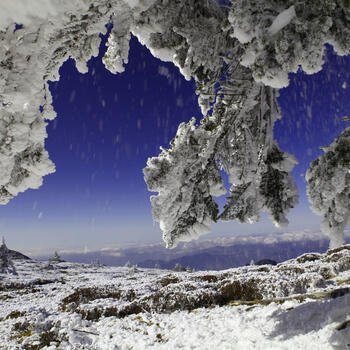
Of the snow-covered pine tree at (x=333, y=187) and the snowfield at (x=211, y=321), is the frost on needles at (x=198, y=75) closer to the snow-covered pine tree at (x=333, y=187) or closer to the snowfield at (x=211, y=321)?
the snow-covered pine tree at (x=333, y=187)

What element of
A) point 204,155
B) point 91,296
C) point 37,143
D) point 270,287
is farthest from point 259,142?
point 91,296

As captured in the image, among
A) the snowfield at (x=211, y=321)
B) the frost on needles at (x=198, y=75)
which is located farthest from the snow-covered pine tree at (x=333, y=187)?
the snowfield at (x=211, y=321)

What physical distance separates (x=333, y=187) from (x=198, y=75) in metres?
2.56

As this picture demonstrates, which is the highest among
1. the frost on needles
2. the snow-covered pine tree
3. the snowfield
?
the frost on needles

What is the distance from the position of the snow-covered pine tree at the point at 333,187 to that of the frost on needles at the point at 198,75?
0.11ft

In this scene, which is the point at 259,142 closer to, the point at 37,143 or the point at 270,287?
the point at 37,143

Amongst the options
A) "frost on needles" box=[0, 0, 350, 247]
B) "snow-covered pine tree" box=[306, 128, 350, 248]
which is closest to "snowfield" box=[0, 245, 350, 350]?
"snow-covered pine tree" box=[306, 128, 350, 248]

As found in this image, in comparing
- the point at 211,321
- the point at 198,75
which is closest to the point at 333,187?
the point at 198,75

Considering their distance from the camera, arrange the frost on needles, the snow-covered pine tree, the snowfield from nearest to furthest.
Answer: the frost on needles → the snow-covered pine tree → the snowfield

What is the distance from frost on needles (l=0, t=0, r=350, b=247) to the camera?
1933 millimetres

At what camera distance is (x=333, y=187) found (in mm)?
3145

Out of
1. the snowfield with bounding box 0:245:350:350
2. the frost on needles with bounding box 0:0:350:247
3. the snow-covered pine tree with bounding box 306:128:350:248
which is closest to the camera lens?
the frost on needles with bounding box 0:0:350:247

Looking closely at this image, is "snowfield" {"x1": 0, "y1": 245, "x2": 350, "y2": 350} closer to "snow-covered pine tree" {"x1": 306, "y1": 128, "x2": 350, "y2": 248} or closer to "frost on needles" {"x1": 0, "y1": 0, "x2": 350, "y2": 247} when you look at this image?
"snow-covered pine tree" {"x1": 306, "y1": 128, "x2": 350, "y2": 248}

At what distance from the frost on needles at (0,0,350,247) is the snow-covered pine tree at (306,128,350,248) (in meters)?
0.03
